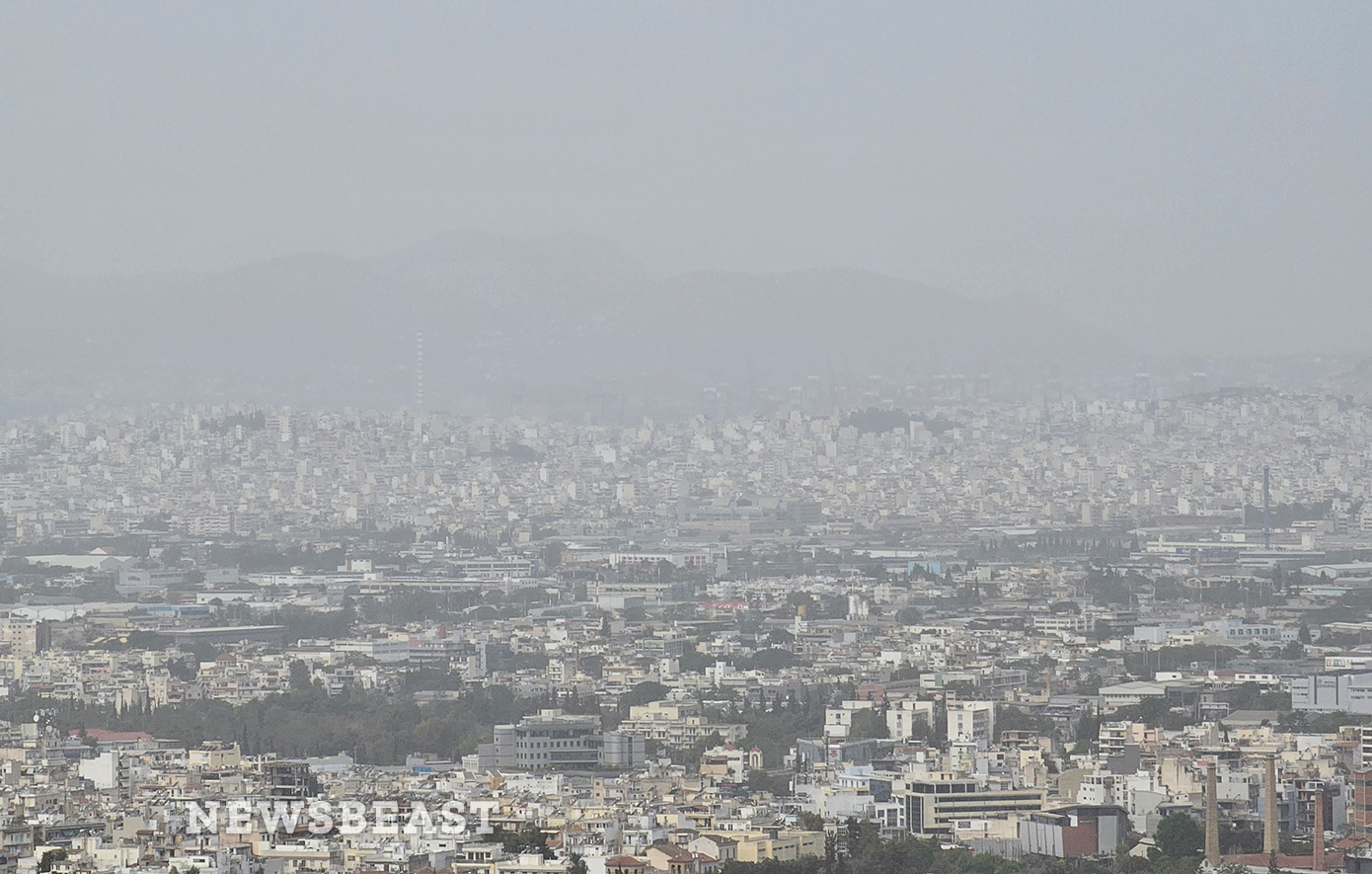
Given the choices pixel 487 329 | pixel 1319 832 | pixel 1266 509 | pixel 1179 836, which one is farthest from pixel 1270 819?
pixel 487 329

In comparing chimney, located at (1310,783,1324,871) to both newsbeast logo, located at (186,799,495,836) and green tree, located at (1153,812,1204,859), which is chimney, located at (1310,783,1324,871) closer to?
green tree, located at (1153,812,1204,859)

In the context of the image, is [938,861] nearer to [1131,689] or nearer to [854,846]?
[854,846]

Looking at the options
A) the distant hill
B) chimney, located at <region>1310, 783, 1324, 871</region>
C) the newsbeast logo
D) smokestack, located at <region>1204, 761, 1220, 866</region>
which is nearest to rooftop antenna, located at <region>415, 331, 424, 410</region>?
the distant hill

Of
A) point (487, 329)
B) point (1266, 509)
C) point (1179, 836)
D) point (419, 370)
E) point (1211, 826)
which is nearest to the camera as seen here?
point (1211, 826)

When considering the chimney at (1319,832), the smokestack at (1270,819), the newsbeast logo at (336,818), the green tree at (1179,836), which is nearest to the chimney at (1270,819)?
the smokestack at (1270,819)

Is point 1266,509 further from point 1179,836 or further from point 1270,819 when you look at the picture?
point 1179,836

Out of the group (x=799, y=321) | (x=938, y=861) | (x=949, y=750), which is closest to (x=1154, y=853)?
(x=938, y=861)

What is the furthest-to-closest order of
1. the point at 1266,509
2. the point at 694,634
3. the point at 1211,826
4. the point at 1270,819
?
the point at 1266,509 < the point at 694,634 < the point at 1270,819 < the point at 1211,826

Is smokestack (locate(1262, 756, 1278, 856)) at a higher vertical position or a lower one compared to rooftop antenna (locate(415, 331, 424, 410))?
lower
